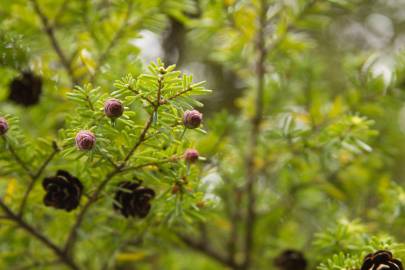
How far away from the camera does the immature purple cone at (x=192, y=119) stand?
0.78 metres

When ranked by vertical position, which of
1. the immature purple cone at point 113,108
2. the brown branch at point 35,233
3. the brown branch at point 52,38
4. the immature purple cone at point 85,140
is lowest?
the brown branch at point 35,233

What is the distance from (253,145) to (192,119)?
0.68 meters

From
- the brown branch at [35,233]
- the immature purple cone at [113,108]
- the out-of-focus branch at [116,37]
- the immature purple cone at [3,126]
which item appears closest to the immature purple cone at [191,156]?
the immature purple cone at [113,108]

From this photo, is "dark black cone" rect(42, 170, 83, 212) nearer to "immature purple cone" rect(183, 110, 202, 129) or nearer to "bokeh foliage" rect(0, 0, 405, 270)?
"bokeh foliage" rect(0, 0, 405, 270)

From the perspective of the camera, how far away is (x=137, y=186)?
0.95m

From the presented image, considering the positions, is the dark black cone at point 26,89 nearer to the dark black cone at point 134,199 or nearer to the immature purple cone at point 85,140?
the dark black cone at point 134,199

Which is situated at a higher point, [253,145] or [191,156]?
[253,145]

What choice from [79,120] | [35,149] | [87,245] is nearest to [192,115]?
[79,120]

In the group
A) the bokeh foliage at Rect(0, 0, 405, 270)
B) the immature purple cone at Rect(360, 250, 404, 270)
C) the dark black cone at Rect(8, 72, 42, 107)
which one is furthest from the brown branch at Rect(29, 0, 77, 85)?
the immature purple cone at Rect(360, 250, 404, 270)

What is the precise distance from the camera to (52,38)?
1.34 m

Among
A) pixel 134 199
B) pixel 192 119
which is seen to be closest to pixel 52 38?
pixel 134 199

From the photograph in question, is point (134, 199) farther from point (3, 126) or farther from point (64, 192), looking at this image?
point (3, 126)

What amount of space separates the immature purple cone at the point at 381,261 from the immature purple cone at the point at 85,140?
17.6 inches

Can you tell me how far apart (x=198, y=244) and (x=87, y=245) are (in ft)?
1.09
